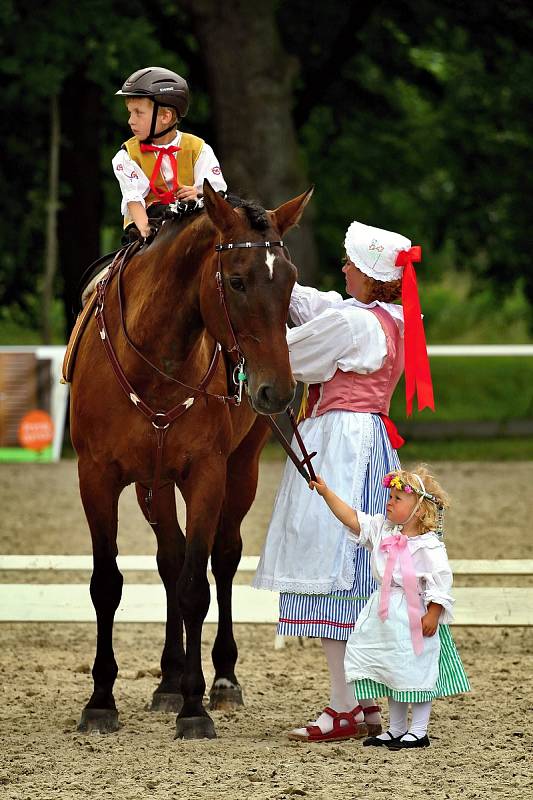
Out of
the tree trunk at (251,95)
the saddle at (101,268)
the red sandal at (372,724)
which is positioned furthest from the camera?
the tree trunk at (251,95)

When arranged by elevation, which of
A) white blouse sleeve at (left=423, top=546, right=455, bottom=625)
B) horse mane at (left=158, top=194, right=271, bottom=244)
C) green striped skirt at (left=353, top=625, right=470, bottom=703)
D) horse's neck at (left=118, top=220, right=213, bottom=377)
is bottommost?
green striped skirt at (left=353, top=625, right=470, bottom=703)

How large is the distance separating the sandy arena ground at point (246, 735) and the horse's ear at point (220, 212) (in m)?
1.83

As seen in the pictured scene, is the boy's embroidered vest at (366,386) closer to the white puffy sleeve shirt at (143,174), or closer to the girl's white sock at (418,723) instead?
the white puffy sleeve shirt at (143,174)

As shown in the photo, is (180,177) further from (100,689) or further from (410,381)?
(100,689)

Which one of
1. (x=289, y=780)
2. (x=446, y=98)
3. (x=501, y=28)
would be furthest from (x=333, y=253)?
(x=289, y=780)

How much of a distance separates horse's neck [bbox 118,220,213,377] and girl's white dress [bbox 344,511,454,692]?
3.03 feet

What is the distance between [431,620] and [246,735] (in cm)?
93

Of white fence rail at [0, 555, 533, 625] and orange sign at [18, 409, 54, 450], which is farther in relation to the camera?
orange sign at [18, 409, 54, 450]

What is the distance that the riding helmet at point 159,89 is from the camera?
18.9 ft

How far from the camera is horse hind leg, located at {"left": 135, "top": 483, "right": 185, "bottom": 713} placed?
20.4 feet

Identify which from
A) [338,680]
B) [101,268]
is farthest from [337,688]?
[101,268]

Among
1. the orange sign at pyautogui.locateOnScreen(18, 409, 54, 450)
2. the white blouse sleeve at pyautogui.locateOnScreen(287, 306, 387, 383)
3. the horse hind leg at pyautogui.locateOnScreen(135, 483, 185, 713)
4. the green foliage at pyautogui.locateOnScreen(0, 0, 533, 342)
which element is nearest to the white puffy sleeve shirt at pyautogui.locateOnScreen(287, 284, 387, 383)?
the white blouse sleeve at pyautogui.locateOnScreen(287, 306, 387, 383)

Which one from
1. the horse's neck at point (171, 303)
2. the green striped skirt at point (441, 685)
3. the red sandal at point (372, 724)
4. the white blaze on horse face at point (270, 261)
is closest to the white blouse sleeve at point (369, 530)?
the green striped skirt at point (441, 685)

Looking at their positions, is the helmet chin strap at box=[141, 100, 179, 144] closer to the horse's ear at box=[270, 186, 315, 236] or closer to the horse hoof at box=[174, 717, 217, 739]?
the horse's ear at box=[270, 186, 315, 236]
